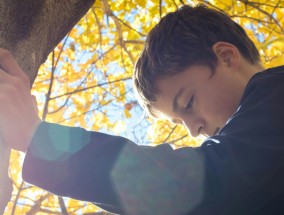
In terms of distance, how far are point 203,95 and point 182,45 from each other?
1.02 feet

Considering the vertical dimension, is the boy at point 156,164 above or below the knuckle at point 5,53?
below

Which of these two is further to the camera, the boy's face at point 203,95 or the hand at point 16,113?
the boy's face at point 203,95

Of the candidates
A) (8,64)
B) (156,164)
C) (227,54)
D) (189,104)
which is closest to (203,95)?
(189,104)

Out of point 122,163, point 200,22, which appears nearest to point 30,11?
point 122,163

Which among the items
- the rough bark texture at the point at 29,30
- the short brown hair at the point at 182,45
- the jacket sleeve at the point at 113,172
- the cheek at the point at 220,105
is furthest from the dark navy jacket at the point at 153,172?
the short brown hair at the point at 182,45

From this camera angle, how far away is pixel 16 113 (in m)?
0.87

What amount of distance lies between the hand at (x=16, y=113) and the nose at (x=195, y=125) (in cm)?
76

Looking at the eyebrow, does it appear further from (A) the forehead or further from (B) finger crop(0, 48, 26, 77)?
(B) finger crop(0, 48, 26, 77)

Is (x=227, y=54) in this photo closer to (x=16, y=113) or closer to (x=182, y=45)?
(x=182, y=45)

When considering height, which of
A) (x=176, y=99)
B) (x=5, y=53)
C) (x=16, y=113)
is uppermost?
(x=5, y=53)

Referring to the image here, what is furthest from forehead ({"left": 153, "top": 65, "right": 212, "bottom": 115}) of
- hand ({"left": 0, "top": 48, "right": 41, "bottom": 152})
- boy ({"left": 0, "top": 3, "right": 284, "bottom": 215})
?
hand ({"left": 0, "top": 48, "right": 41, "bottom": 152})

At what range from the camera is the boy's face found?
57.6 inches

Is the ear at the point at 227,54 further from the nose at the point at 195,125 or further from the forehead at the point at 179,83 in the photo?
the nose at the point at 195,125

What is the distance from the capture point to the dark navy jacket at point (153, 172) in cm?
83
